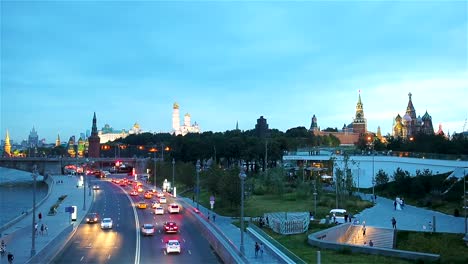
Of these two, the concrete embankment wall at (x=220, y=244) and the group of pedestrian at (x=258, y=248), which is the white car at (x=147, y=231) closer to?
the concrete embankment wall at (x=220, y=244)

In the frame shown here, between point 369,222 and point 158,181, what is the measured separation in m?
81.5

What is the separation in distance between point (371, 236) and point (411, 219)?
6.83 m

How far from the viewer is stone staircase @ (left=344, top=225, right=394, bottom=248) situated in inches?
1537

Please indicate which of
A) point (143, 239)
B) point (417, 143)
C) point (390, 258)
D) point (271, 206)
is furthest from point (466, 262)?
point (417, 143)

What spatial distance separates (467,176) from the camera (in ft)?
194

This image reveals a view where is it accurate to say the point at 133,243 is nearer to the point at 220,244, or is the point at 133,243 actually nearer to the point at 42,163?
the point at 220,244

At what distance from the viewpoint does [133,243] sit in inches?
1575

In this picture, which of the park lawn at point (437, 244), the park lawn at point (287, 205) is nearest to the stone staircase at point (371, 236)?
the park lawn at point (437, 244)

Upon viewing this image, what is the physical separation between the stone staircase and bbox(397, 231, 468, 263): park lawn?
84 centimetres

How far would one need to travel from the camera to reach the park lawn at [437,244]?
31927mm

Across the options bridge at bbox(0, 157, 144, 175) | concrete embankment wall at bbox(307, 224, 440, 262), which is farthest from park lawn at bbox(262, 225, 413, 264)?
bridge at bbox(0, 157, 144, 175)

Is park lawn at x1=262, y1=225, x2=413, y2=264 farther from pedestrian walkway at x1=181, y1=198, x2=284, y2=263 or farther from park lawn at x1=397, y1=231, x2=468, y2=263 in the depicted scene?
park lawn at x1=397, y1=231, x2=468, y2=263

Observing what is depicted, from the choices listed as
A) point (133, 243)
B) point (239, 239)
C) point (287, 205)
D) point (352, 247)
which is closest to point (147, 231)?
point (133, 243)

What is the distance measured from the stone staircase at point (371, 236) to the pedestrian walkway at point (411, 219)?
1.55m
